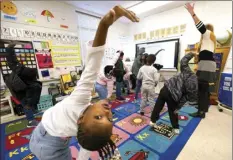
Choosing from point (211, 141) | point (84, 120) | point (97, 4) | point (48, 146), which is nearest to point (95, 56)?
point (84, 120)

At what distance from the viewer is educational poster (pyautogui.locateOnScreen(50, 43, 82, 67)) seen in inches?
116

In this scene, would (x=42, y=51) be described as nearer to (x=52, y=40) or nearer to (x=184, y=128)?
(x=52, y=40)

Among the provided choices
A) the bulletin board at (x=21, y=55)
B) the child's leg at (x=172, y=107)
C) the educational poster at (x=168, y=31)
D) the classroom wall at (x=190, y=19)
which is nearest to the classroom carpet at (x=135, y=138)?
the child's leg at (x=172, y=107)

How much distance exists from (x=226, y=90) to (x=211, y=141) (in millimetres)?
1245

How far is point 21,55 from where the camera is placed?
8.20 feet

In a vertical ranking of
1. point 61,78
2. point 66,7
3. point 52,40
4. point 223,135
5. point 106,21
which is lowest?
point 223,135

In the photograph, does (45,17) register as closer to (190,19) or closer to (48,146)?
(48,146)

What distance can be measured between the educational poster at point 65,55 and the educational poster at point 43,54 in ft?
0.32

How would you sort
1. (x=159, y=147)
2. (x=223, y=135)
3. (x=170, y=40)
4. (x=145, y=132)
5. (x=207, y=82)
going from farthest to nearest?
(x=170, y=40)
(x=207, y=82)
(x=145, y=132)
(x=223, y=135)
(x=159, y=147)

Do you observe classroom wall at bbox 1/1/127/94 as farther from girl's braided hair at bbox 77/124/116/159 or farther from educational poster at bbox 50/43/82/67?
girl's braided hair at bbox 77/124/116/159

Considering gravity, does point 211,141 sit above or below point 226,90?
below

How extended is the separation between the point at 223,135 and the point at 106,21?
84.4 inches

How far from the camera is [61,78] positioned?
2.97 metres

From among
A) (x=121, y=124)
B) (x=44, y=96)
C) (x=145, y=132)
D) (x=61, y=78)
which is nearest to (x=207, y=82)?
(x=145, y=132)
